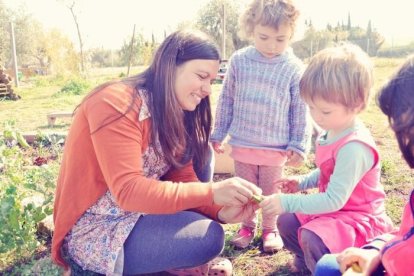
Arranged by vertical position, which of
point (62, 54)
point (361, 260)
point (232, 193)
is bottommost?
point (361, 260)

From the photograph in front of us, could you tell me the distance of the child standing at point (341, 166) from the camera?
1709mm

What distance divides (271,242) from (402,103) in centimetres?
139

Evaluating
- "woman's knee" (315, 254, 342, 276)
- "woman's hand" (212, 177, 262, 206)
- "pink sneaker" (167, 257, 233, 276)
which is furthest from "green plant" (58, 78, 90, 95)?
"woman's knee" (315, 254, 342, 276)

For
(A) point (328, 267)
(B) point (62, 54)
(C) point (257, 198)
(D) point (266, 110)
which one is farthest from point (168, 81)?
(B) point (62, 54)

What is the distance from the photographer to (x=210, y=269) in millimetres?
2092

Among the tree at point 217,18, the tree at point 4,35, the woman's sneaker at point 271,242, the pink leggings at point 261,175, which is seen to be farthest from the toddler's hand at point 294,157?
the tree at point 217,18

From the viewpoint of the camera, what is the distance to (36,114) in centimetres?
782

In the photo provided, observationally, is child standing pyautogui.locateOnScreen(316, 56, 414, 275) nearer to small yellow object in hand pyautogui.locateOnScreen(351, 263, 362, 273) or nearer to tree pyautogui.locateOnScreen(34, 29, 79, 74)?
small yellow object in hand pyautogui.locateOnScreen(351, 263, 362, 273)

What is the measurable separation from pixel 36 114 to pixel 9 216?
20.2 ft

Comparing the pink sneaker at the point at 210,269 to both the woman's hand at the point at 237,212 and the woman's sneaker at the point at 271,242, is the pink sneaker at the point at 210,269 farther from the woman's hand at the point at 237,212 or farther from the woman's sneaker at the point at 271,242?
the woman's sneaker at the point at 271,242

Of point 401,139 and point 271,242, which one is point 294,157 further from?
point 401,139

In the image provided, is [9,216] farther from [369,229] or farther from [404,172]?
[404,172]

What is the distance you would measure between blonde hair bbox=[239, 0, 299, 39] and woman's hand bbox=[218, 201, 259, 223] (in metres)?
0.97

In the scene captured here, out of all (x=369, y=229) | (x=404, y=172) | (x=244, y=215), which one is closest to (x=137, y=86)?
(x=244, y=215)
